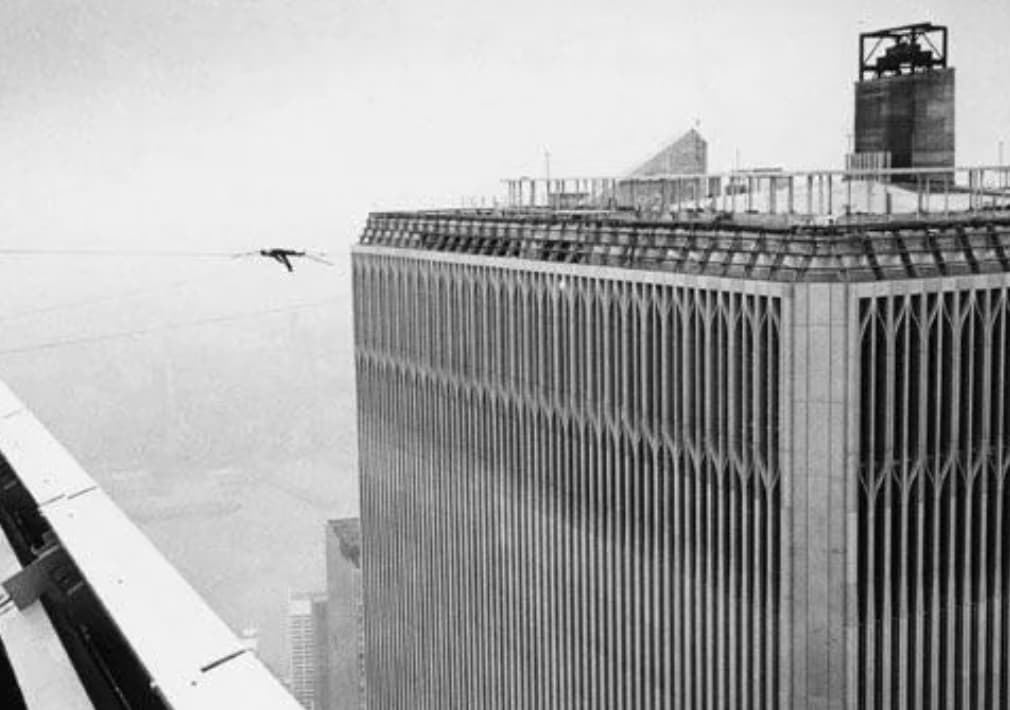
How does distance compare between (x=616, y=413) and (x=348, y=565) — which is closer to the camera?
(x=616, y=413)

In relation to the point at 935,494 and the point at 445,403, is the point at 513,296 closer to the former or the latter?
the point at 445,403

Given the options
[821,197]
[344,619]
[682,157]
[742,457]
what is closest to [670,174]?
[821,197]


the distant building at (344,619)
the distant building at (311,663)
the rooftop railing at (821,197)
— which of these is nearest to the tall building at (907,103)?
the rooftop railing at (821,197)

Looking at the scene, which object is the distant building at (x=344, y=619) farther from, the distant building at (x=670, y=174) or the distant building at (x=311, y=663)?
the distant building at (x=670, y=174)

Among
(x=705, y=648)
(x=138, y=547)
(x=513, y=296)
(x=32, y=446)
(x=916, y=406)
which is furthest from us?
(x=513, y=296)

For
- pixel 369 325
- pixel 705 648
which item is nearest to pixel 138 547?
pixel 705 648

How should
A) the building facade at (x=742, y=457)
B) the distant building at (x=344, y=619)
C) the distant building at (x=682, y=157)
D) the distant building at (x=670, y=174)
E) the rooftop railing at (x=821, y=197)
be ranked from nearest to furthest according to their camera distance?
the building facade at (x=742, y=457) < the rooftop railing at (x=821, y=197) < the distant building at (x=670, y=174) < the distant building at (x=682, y=157) < the distant building at (x=344, y=619)
